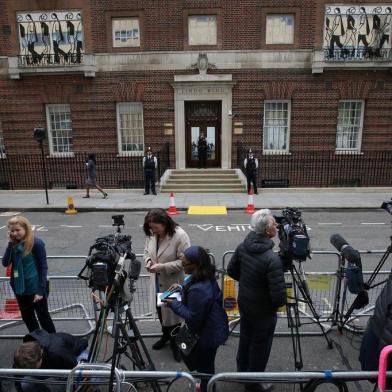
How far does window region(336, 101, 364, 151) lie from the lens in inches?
685

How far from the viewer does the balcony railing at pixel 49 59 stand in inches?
668

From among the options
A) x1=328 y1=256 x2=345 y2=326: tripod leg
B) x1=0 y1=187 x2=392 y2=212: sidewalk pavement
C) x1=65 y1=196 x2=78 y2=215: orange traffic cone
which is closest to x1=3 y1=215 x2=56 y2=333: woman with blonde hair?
x1=328 y1=256 x2=345 y2=326: tripod leg

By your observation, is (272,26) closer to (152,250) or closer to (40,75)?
(40,75)

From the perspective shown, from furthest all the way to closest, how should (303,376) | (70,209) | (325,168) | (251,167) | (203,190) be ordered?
(325,168), (203,190), (251,167), (70,209), (303,376)

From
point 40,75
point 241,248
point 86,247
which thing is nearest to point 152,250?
point 241,248

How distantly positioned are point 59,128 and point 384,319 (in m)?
18.0

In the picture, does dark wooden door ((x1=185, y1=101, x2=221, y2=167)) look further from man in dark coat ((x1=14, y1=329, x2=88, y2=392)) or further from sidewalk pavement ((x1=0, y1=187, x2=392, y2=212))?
man in dark coat ((x1=14, y1=329, x2=88, y2=392))

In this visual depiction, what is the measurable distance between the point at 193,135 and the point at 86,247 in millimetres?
10809

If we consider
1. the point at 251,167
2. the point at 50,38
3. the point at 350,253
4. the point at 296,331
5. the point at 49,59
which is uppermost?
the point at 50,38

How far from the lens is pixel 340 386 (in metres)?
2.41

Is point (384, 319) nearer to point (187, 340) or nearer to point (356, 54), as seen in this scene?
point (187, 340)

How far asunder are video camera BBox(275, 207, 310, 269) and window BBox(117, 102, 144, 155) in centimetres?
1471

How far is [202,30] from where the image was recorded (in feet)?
55.3

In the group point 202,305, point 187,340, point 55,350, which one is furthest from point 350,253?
point 55,350
